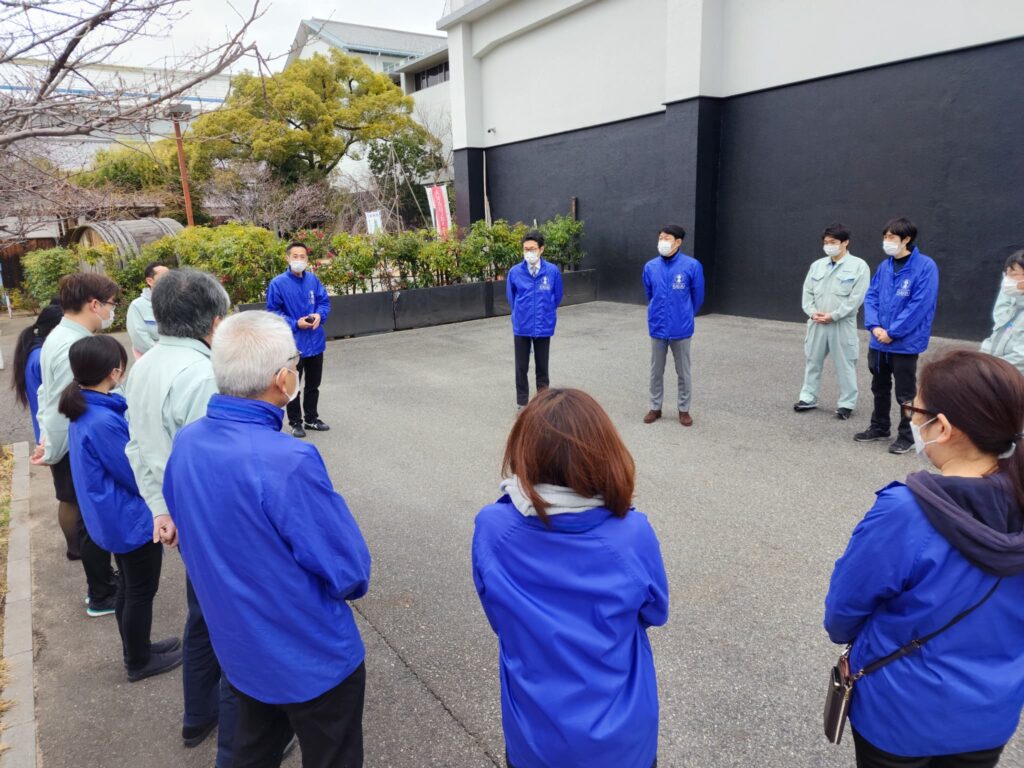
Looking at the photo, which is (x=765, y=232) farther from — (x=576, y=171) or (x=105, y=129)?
(x=105, y=129)

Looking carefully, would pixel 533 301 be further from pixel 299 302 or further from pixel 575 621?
pixel 575 621

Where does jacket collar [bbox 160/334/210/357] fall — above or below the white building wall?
below

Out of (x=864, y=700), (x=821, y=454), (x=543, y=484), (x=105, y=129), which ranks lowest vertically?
(x=821, y=454)

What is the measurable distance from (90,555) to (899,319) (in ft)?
18.7

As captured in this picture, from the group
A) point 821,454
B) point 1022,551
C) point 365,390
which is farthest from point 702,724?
point 365,390

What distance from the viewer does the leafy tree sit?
23.2 metres

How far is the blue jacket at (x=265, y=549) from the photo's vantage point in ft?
5.59

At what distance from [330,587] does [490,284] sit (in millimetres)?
11412

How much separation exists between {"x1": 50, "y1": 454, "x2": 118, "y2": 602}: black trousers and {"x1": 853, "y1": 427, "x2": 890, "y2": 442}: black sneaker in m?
5.59

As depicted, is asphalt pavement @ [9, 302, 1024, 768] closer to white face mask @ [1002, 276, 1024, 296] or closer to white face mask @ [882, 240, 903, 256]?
white face mask @ [1002, 276, 1024, 296]

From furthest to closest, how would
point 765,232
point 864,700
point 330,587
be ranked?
point 765,232, point 330,587, point 864,700

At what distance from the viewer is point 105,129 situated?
131 inches

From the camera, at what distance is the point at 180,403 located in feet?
7.89

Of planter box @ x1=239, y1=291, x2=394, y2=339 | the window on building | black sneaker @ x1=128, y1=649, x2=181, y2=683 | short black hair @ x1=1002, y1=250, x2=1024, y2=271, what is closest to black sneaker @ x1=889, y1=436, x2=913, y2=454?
short black hair @ x1=1002, y1=250, x2=1024, y2=271
